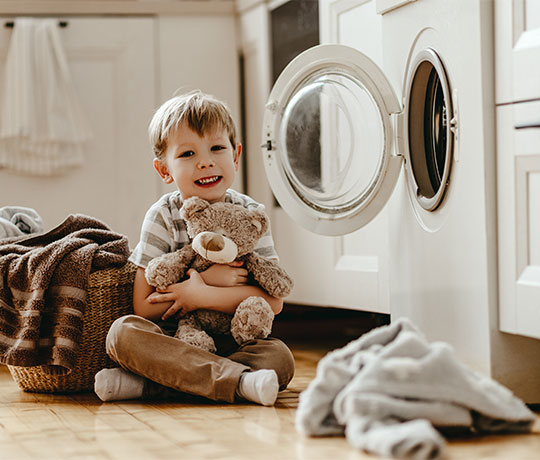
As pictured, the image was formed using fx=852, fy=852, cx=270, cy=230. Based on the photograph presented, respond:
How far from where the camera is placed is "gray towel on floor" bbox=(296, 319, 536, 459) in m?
1.10

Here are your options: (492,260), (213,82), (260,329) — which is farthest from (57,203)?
(492,260)

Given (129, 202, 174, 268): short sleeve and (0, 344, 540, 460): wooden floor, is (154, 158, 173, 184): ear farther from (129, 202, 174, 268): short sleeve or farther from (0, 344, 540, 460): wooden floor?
(0, 344, 540, 460): wooden floor

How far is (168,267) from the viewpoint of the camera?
5.19ft

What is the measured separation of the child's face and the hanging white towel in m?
0.83

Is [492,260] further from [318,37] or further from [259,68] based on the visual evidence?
[259,68]

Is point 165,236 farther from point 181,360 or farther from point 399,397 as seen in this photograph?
point 399,397

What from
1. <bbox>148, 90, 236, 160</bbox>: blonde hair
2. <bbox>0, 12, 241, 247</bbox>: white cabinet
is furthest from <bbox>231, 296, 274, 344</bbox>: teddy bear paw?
<bbox>0, 12, 241, 247</bbox>: white cabinet

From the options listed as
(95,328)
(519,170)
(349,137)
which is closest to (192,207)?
(95,328)

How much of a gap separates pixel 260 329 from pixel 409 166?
425 mm

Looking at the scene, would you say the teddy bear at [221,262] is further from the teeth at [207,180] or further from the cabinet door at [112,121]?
the cabinet door at [112,121]

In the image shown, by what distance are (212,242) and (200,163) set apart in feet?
0.56

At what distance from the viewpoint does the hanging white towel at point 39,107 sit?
7.66ft

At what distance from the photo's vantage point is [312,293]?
2213 millimetres

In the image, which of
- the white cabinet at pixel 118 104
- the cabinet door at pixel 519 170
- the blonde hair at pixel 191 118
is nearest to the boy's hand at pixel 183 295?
the blonde hair at pixel 191 118
